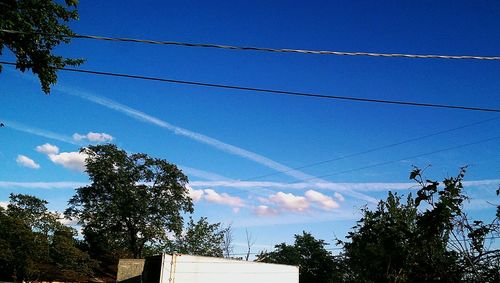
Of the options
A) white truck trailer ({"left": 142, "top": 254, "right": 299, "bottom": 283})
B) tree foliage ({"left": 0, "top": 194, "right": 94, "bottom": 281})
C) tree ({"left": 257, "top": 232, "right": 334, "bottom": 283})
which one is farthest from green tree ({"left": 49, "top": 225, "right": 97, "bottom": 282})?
tree ({"left": 257, "top": 232, "right": 334, "bottom": 283})

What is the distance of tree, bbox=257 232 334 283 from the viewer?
1914 inches

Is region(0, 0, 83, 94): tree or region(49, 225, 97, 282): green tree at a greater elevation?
region(0, 0, 83, 94): tree

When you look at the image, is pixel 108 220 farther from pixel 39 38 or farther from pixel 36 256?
pixel 39 38

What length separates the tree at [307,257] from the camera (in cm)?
4862

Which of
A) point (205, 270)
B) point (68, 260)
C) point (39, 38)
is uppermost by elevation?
point (39, 38)

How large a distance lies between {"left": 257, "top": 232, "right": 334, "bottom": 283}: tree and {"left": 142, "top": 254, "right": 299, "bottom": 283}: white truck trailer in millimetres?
21374

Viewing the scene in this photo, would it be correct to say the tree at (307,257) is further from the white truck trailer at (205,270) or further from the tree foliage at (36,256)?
the tree foliage at (36,256)

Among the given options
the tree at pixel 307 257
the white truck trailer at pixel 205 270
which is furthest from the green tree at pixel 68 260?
the tree at pixel 307 257

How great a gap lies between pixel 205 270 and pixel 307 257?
109 feet

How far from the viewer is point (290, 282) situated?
28672mm

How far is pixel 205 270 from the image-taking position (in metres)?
22.7

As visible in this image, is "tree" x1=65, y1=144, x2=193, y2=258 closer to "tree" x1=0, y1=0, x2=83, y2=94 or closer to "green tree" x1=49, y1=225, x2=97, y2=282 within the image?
"green tree" x1=49, y1=225, x2=97, y2=282

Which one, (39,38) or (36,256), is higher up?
(39,38)

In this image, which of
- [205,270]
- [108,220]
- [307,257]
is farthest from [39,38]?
[307,257]
